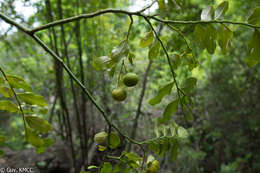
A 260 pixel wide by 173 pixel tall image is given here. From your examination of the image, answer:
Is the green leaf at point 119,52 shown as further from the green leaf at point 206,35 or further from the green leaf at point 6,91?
the green leaf at point 6,91

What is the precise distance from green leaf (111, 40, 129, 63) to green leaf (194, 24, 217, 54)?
4.9 inches

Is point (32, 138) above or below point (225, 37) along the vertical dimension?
below

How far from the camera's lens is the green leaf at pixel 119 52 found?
1.17ft

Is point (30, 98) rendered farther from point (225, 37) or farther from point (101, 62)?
point (225, 37)

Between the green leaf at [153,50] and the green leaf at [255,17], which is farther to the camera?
the green leaf at [153,50]

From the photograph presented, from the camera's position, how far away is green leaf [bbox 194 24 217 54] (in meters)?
0.33

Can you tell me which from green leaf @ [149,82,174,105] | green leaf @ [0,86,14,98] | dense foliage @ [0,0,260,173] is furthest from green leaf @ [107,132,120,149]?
green leaf @ [0,86,14,98]

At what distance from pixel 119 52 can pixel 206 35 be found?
152mm

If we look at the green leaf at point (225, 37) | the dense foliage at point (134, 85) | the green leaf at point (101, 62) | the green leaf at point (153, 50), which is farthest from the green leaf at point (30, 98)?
the green leaf at point (225, 37)

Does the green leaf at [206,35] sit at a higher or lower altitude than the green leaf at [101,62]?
higher

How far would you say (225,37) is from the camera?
0.34m

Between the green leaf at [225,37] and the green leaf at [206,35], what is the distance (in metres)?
0.01

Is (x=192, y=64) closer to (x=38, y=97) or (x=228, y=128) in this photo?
(x=38, y=97)

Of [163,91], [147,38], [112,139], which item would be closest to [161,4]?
[147,38]
